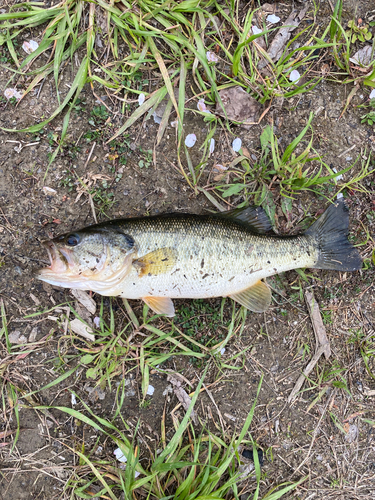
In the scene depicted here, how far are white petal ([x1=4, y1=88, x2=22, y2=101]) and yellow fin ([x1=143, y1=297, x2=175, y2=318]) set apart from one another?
7.58ft

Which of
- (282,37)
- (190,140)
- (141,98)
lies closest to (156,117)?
(141,98)

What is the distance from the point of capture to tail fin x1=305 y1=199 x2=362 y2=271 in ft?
10.5

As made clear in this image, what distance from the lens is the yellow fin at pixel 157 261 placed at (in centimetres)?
284

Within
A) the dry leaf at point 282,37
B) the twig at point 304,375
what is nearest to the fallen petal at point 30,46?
the dry leaf at point 282,37

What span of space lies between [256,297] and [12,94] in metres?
3.07

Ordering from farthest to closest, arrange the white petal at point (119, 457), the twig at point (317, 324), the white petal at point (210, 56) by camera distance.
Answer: the twig at point (317, 324)
the white petal at point (210, 56)
the white petal at point (119, 457)

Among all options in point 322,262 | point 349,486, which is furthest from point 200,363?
point 349,486

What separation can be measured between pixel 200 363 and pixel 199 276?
36.5 inches

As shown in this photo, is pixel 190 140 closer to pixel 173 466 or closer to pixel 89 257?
pixel 89 257

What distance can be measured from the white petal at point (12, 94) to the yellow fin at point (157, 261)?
6.60 ft

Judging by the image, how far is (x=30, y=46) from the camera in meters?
3.19

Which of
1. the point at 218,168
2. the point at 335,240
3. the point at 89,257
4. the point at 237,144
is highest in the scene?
the point at 237,144

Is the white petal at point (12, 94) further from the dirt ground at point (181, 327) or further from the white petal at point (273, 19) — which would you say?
the white petal at point (273, 19)

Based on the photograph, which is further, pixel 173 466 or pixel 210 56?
pixel 210 56
